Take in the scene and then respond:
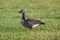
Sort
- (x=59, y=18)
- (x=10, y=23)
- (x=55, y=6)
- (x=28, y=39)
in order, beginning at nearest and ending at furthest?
1. (x=28, y=39)
2. (x=10, y=23)
3. (x=59, y=18)
4. (x=55, y=6)

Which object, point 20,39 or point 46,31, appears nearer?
point 20,39

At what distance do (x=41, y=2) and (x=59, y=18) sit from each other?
8.03 m

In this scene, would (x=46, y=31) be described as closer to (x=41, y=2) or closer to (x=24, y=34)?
(x=24, y=34)

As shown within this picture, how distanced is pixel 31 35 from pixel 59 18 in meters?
5.69

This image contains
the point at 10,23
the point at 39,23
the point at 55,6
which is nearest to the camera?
the point at 39,23

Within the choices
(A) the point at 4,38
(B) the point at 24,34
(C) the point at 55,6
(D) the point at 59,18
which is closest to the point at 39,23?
(B) the point at 24,34

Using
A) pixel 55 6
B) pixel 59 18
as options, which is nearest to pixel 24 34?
pixel 59 18

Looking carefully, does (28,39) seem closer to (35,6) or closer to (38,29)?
(38,29)

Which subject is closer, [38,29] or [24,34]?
[24,34]

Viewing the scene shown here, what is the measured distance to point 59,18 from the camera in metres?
18.0

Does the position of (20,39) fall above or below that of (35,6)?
above

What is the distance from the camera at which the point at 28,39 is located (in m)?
12.0

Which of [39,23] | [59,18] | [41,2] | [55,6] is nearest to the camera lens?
[39,23]

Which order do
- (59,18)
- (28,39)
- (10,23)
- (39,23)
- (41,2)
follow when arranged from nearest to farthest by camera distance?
1. (28,39)
2. (39,23)
3. (10,23)
4. (59,18)
5. (41,2)
